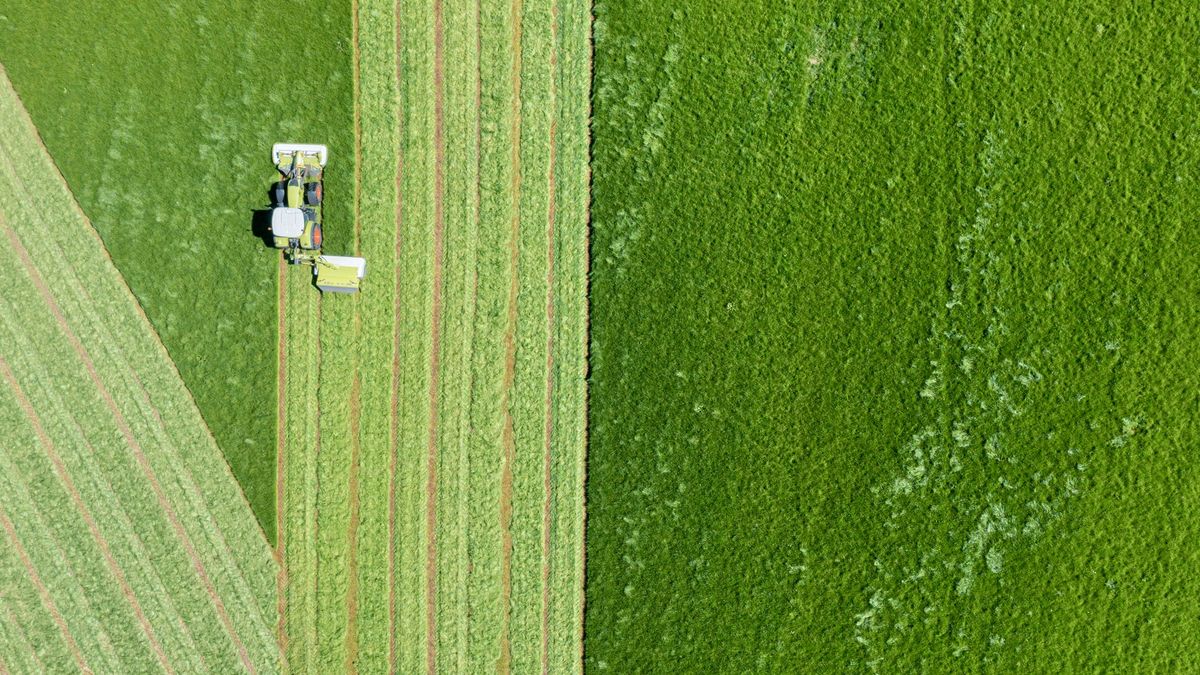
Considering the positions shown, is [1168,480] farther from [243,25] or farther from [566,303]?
[243,25]

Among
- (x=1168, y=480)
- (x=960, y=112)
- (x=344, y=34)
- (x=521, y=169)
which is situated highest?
(x=344, y=34)

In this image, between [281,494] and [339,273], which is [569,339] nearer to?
[339,273]

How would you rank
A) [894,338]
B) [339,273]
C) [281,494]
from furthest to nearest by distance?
[281,494], [894,338], [339,273]

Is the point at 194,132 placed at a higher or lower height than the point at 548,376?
higher

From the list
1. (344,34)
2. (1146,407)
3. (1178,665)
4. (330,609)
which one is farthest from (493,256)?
(1178,665)

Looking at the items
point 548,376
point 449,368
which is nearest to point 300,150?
point 449,368
